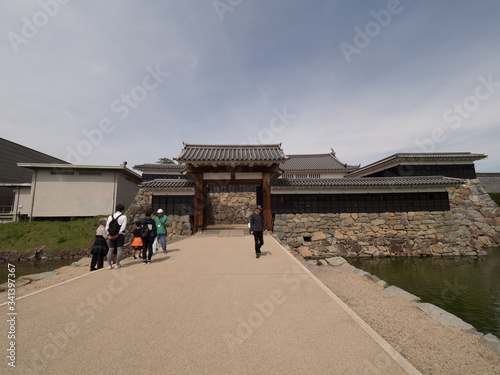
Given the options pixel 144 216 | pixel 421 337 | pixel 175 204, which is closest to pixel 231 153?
pixel 175 204

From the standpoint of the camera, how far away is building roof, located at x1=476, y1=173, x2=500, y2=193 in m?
21.9

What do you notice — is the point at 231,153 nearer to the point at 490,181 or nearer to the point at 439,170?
the point at 439,170

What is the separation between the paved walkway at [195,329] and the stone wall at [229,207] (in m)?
16.2

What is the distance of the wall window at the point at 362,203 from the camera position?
13062 mm

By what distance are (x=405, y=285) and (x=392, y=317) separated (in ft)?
16.6

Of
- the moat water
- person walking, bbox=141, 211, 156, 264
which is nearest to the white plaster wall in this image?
person walking, bbox=141, 211, 156, 264

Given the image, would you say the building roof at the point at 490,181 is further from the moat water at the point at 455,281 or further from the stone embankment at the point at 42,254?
the stone embankment at the point at 42,254

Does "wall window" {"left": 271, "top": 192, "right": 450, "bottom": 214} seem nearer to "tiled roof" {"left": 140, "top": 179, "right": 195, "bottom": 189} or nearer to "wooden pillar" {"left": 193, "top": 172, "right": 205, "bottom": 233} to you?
"wooden pillar" {"left": 193, "top": 172, "right": 205, "bottom": 233}

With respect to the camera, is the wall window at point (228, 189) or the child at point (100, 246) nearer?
the child at point (100, 246)

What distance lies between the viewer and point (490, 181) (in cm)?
2284

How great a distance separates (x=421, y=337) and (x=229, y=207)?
1896cm

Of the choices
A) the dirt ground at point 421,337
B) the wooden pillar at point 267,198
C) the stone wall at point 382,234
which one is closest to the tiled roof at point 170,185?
the wooden pillar at point 267,198

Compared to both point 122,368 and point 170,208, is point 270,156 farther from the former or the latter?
point 122,368

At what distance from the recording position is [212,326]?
2.83m
